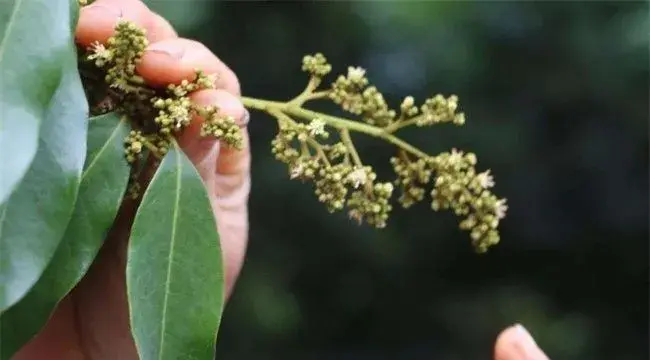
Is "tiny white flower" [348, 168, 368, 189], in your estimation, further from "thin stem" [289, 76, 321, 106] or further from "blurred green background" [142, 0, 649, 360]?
"blurred green background" [142, 0, 649, 360]

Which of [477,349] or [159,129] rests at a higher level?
[477,349]

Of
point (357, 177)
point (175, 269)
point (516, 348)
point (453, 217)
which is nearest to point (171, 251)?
point (175, 269)

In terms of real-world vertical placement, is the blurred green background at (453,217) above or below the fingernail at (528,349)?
above

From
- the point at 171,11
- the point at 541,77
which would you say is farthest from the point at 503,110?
the point at 171,11

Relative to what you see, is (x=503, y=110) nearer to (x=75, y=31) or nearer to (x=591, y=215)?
(x=591, y=215)

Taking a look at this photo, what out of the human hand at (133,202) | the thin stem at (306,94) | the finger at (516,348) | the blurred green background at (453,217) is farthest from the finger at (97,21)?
the blurred green background at (453,217)

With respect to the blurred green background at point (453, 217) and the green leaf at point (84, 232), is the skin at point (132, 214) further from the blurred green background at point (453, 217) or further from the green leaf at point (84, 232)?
the blurred green background at point (453, 217)
